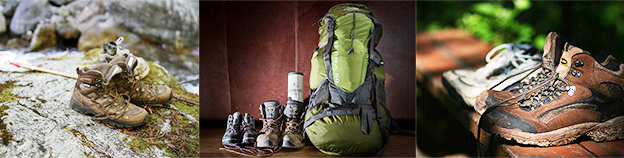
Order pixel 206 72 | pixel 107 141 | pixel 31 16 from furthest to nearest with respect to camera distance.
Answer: pixel 206 72
pixel 31 16
pixel 107 141

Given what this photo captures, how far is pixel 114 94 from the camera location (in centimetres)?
126

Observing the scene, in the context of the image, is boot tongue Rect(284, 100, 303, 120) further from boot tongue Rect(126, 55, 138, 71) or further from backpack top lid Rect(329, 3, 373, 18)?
boot tongue Rect(126, 55, 138, 71)

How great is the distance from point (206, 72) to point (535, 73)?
1.72 metres

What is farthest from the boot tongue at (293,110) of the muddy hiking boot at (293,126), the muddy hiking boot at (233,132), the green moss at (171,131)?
the green moss at (171,131)

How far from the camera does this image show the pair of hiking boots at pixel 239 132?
1.35 meters

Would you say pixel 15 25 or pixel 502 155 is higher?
pixel 15 25

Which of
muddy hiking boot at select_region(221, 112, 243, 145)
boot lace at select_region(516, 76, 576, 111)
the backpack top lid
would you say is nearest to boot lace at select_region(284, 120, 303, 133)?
muddy hiking boot at select_region(221, 112, 243, 145)

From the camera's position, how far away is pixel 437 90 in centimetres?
136

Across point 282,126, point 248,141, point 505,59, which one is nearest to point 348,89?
point 282,126

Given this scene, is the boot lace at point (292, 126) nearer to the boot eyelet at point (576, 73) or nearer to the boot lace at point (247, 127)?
the boot lace at point (247, 127)

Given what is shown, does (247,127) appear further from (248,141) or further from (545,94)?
(545,94)

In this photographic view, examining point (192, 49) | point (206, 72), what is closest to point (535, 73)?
point (192, 49)

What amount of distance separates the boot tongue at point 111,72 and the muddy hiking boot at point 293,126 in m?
0.76

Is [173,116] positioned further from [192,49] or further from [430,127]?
[430,127]
